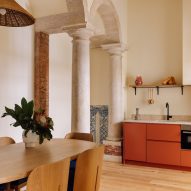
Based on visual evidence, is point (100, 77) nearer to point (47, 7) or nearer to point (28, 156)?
point (47, 7)

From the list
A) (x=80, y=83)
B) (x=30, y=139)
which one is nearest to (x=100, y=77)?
(x=80, y=83)

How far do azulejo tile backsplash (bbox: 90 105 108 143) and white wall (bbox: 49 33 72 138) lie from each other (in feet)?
1.97

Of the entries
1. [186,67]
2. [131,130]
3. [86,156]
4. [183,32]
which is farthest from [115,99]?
[86,156]

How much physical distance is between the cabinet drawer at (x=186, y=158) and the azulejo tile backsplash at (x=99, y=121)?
184cm

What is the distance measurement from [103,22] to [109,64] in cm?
87

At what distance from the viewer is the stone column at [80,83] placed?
3732mm

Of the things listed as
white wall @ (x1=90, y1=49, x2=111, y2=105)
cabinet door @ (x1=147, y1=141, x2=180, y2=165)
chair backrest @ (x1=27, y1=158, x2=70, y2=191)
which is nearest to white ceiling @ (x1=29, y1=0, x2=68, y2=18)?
white wall @ (x1=90, y1=49, x2=111, y2=105)

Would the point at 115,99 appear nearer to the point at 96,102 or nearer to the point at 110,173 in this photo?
the point at 96,102

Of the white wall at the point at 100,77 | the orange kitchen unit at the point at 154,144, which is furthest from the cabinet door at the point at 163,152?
the white wall at the point at 100,77

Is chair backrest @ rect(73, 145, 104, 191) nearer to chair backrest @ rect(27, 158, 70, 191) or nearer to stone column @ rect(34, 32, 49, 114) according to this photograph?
chair backrest @ rect(27, 158, 70, 191)

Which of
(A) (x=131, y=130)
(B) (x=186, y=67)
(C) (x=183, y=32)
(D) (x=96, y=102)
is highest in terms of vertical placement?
(C) (x=183, y=32)

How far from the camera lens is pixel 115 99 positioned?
5.29 meters

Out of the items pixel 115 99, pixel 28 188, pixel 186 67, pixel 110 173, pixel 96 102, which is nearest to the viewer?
pixel 28 188

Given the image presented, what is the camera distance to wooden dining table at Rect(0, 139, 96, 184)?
155 centimetres
